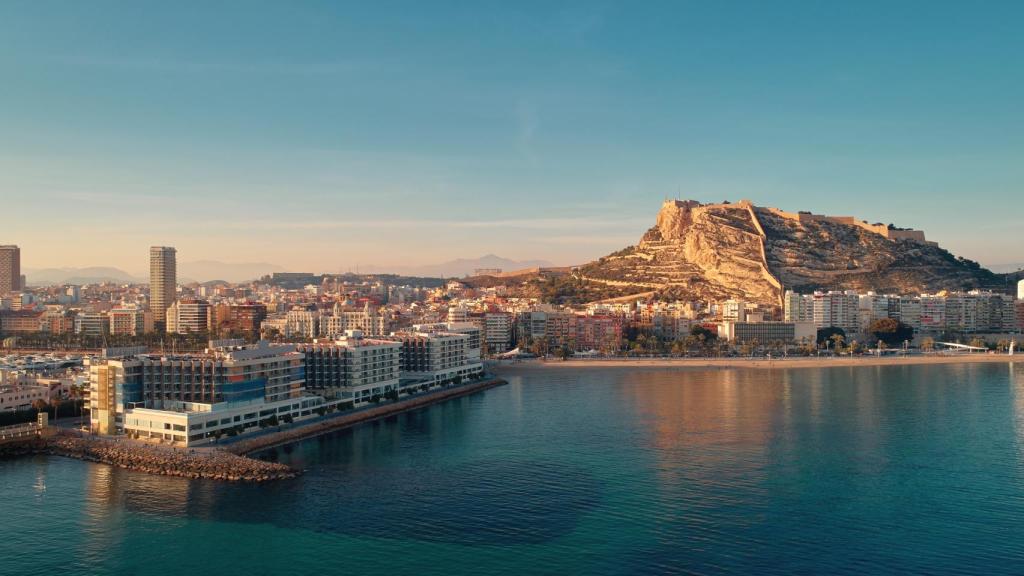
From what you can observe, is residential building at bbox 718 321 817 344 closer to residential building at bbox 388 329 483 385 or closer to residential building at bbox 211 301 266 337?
residential building at bbox 388 329 483 385

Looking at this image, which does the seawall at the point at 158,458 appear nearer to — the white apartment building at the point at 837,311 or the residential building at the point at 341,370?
the residential building at the point at 341,370

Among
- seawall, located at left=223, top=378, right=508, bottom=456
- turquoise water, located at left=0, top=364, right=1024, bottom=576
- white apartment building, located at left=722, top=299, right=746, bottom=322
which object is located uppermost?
white apartment building, located at left=722, top=299, right=746, bottom=322

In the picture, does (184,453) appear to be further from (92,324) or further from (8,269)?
(8,269)

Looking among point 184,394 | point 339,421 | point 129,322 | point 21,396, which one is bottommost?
point 339,421

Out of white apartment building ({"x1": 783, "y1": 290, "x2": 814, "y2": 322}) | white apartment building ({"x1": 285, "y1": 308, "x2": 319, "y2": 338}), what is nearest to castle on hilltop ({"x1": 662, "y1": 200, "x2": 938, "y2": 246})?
white apartment building ({"x1": 783, "y1": 290, "x2": 814, "y2": 322})

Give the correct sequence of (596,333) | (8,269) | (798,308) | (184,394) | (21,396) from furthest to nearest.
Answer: (8,269) → (798,308) → (596,333) → (21,396) → (184,394)

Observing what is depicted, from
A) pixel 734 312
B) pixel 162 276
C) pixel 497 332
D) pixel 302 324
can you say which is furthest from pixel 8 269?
pixel 734 312
